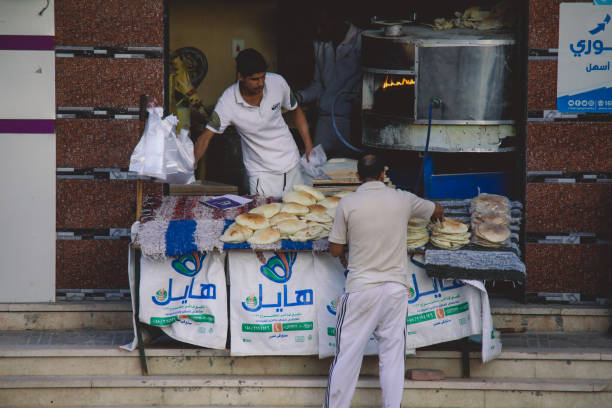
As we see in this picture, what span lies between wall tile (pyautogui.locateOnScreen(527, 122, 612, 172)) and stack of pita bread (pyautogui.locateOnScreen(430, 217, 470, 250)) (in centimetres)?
128

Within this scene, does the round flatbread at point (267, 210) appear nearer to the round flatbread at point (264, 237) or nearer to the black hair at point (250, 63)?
the round flatbread at point (264, 237)

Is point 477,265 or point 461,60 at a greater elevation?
point 461,60

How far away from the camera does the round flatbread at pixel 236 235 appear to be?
5.71 meters

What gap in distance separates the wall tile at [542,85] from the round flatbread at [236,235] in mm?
2568

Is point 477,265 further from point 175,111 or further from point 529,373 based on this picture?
point 175,111

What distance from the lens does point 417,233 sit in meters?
5.82

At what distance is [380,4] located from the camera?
9891 millimetres

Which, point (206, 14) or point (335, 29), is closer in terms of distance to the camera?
point (335, 29)

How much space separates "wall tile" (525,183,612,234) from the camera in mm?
6797

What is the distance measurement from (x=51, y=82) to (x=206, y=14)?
3.68m

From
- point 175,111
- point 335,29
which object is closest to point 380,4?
point 335,29

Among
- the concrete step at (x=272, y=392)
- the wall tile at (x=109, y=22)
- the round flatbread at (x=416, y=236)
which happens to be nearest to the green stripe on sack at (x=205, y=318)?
the concrete step at (x=272, y=392)

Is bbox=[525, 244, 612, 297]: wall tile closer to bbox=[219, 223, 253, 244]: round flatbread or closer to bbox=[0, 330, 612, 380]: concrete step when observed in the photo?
bbox=[0, 330, 612, 380]: concrete step

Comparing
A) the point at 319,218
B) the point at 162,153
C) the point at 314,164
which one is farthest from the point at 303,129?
the point at 162,153
